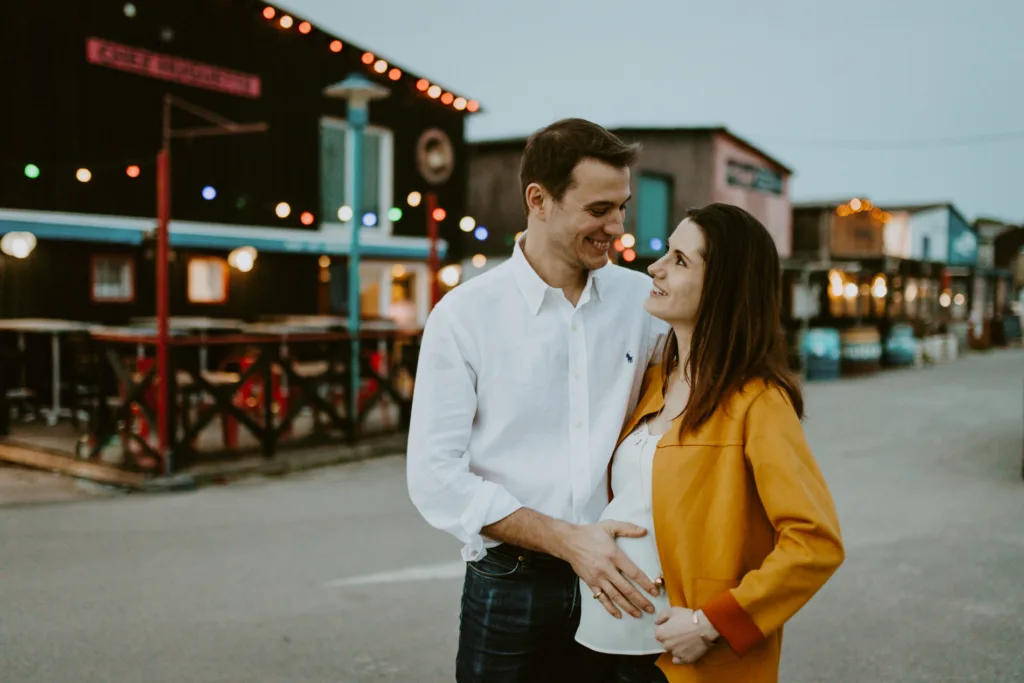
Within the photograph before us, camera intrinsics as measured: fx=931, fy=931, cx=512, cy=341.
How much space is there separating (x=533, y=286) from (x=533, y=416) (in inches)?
11.7

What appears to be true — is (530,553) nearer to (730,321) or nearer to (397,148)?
(730,321)

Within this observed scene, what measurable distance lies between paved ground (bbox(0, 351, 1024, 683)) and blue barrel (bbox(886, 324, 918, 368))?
665 inches

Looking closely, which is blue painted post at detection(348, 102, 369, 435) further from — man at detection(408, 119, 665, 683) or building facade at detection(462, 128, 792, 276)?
building facade at detection(462, 128, 792, 276)

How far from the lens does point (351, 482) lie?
898 centimetres

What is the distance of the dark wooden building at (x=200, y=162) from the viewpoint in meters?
13.0

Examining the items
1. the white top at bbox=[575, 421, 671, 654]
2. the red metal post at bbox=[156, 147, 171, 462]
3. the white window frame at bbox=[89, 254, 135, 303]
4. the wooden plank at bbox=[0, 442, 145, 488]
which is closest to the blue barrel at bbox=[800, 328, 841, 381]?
the white window frame at bbox=[89, 254, 135, 303]

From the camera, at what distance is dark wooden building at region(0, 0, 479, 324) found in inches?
510

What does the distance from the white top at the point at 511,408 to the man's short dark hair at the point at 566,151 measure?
0.21 m

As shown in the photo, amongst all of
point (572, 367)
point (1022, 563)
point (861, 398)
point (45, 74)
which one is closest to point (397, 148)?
point (45, 74)

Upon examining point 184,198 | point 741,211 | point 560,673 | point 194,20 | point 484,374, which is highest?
point 194,20

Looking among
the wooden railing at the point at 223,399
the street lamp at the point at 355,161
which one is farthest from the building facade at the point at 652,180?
the street lamp at the point at 355,161

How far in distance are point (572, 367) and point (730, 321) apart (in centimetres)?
36

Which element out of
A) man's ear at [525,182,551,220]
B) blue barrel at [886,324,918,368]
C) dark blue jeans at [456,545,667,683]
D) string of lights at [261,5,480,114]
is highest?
string of lights at [261,5,480,114]

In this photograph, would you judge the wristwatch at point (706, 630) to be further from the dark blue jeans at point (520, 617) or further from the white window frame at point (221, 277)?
the white window frame at point (221, 277)
